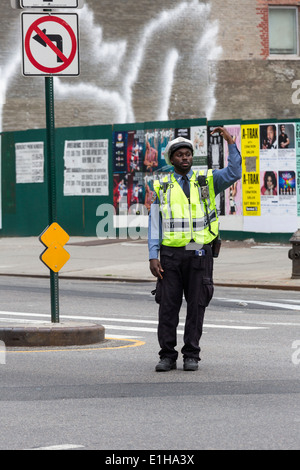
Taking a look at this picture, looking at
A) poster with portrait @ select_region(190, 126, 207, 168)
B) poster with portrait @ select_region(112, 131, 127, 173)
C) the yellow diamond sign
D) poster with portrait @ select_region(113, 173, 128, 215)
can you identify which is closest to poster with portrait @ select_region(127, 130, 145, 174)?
poster with portrait @ select_region(112, 131, 127, 173)

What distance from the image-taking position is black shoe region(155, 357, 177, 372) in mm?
9766

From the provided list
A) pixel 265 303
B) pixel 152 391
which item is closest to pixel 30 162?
pixel 265 303

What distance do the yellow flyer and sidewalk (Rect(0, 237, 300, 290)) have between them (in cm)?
85

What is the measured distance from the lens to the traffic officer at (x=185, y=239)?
971cm

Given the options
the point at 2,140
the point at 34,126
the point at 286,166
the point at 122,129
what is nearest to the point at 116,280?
the point at 286,166

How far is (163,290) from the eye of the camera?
32.2 feet

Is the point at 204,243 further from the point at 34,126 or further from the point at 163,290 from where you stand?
the point at 34,126

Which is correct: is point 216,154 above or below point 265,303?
above

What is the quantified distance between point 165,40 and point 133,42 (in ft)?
3.63

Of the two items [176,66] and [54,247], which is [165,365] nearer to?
[54,247]

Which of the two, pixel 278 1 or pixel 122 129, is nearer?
pixel 122 129

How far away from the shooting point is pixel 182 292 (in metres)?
9.82

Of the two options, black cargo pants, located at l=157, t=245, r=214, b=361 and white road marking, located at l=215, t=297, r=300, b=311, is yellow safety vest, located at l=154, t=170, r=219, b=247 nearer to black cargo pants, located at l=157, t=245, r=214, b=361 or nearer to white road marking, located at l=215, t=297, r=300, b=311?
black cargo pants, located at l=157, t=245, r=214, b=361

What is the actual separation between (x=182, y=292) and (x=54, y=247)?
2.30 metres
